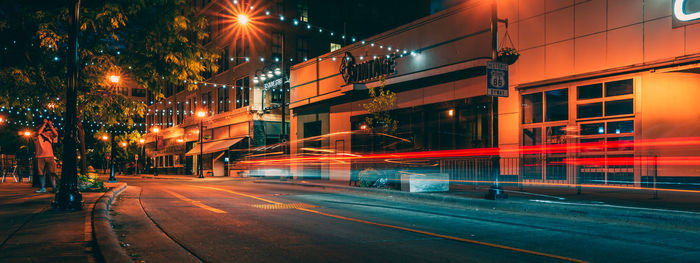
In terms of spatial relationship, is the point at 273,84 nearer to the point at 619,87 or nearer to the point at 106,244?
the point at 619,87

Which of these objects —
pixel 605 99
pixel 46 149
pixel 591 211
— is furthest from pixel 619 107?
pixel 46 149

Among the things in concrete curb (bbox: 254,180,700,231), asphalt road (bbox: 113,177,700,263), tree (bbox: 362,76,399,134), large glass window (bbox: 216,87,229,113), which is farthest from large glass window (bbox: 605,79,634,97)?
large glass window (bbox: 216,87,229,113)

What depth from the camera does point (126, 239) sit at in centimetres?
691

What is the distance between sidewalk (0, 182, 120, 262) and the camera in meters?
5.31

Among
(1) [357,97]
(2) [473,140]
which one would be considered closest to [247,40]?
(1) [357,97]

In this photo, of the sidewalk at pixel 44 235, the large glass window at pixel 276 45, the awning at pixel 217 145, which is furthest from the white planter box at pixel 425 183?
the large glass window at pixel 276 45

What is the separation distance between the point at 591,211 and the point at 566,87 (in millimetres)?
7431

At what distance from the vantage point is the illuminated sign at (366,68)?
77.7ft

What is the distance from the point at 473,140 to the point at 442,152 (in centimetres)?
153

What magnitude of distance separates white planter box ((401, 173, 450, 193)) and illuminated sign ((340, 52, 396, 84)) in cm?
929

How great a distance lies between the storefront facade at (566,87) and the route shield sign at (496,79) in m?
0.99

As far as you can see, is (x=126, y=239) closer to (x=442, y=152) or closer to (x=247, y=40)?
(x=442, y=152)

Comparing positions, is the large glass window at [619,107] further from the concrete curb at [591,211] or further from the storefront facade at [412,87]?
the concrete curb at [591,211]

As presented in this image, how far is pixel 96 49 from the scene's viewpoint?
Answer: 15.2 m
